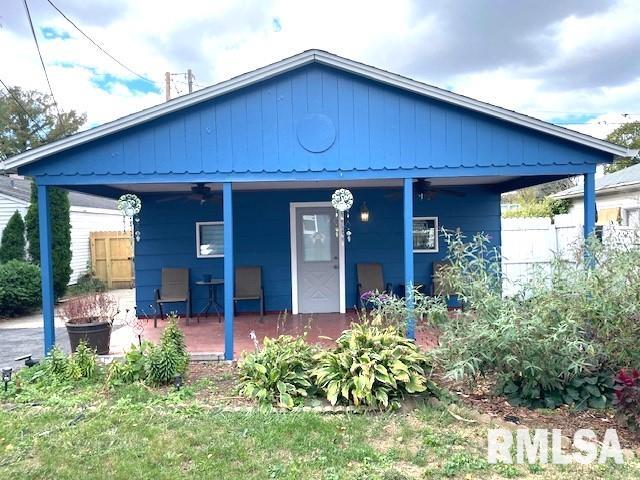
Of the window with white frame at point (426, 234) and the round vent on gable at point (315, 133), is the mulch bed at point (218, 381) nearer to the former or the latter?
the round vent on gable at point (315, 133)

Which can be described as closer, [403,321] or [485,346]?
[485,346]

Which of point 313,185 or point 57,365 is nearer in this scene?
point 57,365

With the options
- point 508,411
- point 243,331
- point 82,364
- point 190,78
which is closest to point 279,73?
point 243,331

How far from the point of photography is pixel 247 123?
553 cm

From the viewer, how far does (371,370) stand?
4008 millimetres

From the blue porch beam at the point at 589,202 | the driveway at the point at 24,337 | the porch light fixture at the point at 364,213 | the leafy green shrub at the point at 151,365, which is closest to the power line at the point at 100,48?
the driveway at the point at 24,337

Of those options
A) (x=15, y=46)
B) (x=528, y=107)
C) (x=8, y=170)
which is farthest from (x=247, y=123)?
(x=528, y=107)

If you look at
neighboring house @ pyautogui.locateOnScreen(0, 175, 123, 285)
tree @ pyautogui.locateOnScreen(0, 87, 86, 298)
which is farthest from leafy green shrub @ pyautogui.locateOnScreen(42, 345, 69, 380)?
tree @ pyautogui.locateOnScreen(0, 87, 86, 298)

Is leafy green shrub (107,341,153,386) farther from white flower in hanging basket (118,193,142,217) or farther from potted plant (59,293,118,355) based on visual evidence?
white flower in hanging basket (118,193,142,217)

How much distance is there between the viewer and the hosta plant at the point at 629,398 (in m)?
3.35

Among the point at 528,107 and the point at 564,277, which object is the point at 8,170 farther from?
the point at 528,107

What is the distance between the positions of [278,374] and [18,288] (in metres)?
8.01

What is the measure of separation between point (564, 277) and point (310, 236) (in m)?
4.80

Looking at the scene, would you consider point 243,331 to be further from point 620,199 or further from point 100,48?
point 620,199
